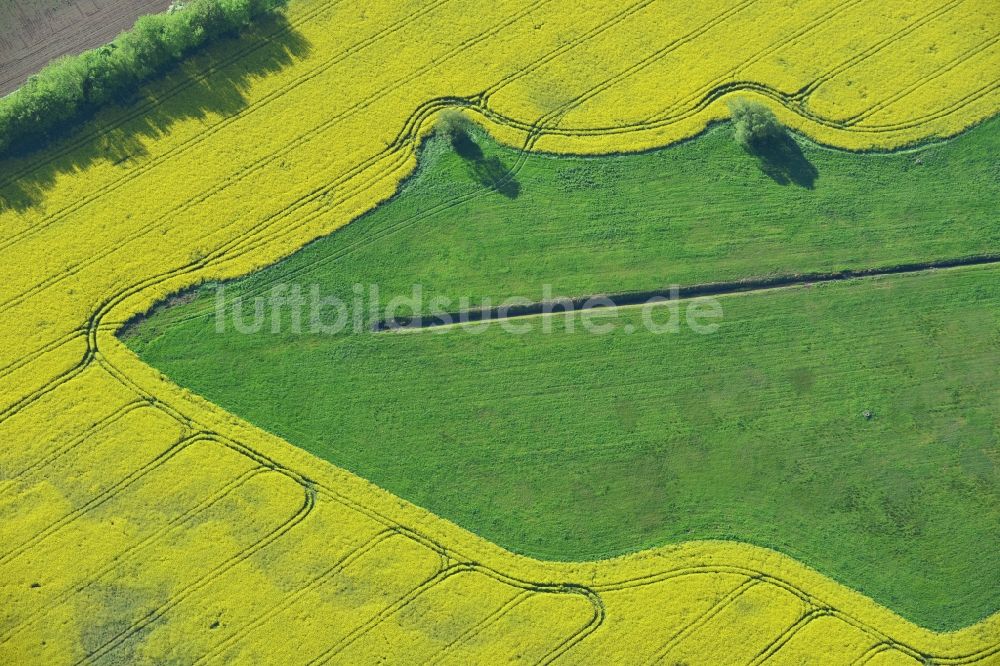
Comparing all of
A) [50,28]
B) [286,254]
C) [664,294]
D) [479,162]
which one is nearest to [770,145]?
[664,294]

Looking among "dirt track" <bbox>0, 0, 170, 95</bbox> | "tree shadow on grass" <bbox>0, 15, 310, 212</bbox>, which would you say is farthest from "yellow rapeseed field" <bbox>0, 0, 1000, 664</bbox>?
"dirt track" <bbox>0, 0, 170, 95</bbox>

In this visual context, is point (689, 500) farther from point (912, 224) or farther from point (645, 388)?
point (912, 224)

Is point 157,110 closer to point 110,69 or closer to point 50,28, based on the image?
point 110,69

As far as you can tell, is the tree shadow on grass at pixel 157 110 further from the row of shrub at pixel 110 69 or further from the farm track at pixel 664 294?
the farm track at pixel 664 294

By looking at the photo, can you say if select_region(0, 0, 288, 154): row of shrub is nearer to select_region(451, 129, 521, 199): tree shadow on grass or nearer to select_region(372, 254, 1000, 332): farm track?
select_region(451, 129, 521, 199): tree shadow on grass

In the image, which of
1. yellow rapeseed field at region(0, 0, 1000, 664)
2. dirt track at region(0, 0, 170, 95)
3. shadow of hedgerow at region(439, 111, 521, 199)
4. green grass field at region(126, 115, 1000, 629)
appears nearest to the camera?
yellow rapeseed field at region(0, 0, 1000, 664)

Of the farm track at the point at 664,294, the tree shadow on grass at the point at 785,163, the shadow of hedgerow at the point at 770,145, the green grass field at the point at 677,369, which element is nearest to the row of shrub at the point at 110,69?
the green grass field at the point at 677,369
